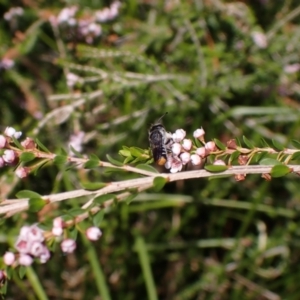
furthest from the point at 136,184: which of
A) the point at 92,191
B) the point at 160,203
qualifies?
the point at 160,203

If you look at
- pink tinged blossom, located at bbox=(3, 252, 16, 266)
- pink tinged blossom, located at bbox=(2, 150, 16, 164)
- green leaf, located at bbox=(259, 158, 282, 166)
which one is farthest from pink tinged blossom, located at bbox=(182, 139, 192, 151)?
pink tinged blossom, located at bbox=(3, 252, 16, 266)

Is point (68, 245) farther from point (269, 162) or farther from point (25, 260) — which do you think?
point (269, 162)

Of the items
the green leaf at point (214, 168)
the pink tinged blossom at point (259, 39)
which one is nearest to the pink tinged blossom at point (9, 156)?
the green leaf at point (214, 168)

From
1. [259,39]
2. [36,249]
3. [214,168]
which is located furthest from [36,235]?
[259,39]

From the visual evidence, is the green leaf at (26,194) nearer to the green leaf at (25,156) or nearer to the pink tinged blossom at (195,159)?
the green leaf at (25,156)

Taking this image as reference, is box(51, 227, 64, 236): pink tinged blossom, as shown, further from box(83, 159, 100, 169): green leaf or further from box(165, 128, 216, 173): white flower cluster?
box(165, 128, 216, 173): white flower cluster

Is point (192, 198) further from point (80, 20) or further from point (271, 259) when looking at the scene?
point (80, 20)
